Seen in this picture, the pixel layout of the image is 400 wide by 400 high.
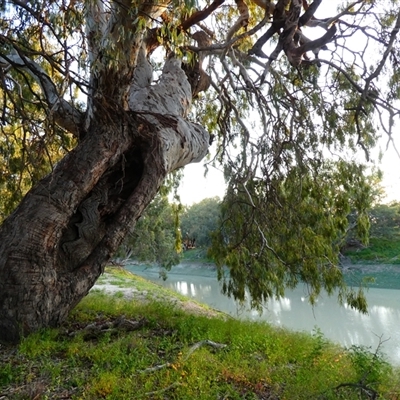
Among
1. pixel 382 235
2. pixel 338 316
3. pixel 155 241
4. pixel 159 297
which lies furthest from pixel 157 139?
pixel 382 235

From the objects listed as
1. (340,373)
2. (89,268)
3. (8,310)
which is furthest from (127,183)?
(340,373)

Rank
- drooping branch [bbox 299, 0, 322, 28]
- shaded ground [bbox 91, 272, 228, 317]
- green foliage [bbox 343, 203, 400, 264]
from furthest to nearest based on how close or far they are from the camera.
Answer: green foliage [bbox 343, 203, 400, 264] < shaded ground [bbox 91, 272, 228, 317] < drooping branch [bbox 299, 0, 322, 28]

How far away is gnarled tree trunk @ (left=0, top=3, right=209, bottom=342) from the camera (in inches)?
90.6

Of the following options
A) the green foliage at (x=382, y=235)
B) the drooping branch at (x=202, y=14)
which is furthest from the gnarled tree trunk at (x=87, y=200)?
the green foliage at (x=382, y=235)

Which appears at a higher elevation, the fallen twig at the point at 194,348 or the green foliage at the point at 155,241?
the green foliage at the point at 155,241

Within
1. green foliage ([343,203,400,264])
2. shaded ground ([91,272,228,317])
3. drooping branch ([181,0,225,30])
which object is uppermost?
drooping branch ([181,0,225,30])

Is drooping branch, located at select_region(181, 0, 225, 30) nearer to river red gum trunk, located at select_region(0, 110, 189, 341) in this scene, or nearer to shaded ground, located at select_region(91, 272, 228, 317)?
river red gum trunk, located at select_region(0, 110, 189, 341)

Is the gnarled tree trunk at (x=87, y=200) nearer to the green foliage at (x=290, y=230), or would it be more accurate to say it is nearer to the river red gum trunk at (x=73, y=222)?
the river red gum trunk at (x=73, y=222)

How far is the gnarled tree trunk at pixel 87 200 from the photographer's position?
2302mm

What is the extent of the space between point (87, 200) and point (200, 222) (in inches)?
596

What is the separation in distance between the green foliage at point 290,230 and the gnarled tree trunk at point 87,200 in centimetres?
108

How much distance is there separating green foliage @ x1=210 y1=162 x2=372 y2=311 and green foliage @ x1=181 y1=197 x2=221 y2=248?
11.5m

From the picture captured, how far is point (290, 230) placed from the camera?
4.00 meters

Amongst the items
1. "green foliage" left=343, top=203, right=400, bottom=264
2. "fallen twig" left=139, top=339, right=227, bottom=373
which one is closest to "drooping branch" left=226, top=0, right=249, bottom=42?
"fallen twig" left=139, top=339, right=227, bottom=373
